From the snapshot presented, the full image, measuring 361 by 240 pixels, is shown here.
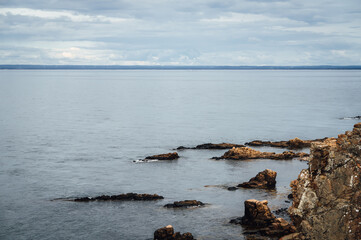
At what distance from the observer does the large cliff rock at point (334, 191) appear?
64.6 ft

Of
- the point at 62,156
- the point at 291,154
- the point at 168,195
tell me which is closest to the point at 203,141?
the point at 291,154

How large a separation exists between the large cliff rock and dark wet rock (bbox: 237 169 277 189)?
24.1 meters

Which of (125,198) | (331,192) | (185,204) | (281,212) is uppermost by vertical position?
(331,192)

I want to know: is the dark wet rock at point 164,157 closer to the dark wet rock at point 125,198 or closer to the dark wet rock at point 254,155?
the dark wet rock at point 254,155

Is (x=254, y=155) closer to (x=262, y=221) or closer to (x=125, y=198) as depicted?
(x=125, y=198)

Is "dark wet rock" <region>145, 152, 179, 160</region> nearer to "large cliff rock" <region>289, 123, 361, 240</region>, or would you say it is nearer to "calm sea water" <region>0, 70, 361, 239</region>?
"calm sea water" <region>0, 70, 361, 239</region>

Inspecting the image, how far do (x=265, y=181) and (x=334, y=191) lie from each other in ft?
82.5

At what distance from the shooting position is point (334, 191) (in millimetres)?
19984

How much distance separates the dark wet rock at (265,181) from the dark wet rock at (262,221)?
10475mm

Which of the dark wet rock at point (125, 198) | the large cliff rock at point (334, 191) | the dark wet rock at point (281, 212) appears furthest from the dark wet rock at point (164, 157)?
the large cliff rock at point (334, 191)

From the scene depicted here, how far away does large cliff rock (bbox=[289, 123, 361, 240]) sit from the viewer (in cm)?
1970

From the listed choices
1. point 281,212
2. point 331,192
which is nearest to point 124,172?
point 281,212

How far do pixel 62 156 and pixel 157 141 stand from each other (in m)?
17.4

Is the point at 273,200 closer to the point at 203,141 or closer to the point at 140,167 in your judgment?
the point at 140,167
